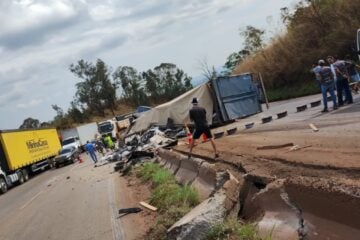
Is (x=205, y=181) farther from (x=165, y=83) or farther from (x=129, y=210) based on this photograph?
(x=165, y=83)

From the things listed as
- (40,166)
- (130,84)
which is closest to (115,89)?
(130,84)

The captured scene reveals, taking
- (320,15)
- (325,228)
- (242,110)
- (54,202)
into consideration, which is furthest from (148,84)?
(325,228)

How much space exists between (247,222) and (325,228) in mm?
2029

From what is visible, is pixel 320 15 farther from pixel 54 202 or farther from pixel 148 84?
pixel 148 84

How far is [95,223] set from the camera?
1180cm

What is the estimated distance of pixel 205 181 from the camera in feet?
36.2

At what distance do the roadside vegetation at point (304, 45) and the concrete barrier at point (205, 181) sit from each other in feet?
73.9

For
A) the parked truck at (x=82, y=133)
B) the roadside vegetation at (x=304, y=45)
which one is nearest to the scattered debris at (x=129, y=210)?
the roadside vegetation at (x=304, y=45)

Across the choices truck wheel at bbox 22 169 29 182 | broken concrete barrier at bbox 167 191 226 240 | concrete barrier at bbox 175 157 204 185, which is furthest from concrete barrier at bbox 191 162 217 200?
truck wheel at bbox 22 169 29 182

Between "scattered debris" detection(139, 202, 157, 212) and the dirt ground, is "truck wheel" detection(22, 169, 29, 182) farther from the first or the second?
"scattered debris" detection(139, 202, 157, 212)

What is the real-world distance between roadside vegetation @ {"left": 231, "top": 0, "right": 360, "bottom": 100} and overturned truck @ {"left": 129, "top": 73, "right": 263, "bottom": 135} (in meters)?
6.81

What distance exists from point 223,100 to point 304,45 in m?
13.1

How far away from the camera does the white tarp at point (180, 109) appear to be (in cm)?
2936

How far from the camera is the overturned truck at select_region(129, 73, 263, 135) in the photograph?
95.7ft
